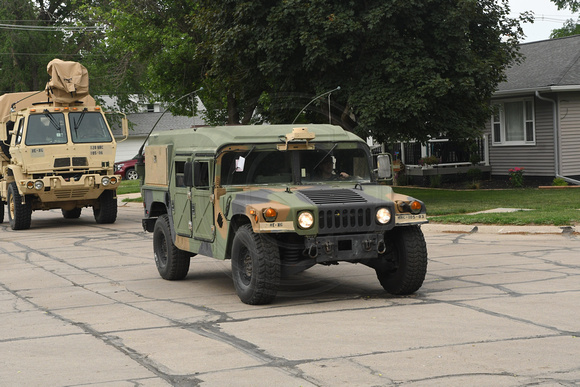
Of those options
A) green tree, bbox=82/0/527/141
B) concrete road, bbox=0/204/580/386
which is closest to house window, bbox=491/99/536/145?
green tree, bbox=82/0/527/141

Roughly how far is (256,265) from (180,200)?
252cm

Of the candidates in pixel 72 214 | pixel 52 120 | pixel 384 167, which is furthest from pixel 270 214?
pixel 72 214

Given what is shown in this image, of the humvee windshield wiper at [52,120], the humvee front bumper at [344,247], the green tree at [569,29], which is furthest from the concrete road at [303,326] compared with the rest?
the green tree at [569,29]

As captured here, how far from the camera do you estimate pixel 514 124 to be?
94.0 ft

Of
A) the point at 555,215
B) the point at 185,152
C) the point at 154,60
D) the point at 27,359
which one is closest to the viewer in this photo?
the point at 27,359

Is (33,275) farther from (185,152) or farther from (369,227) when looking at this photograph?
(369,227)

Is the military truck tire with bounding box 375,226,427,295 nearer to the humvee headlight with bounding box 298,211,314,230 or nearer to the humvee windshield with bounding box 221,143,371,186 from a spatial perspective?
the humvee windshield with bounding box 221,143,371,186

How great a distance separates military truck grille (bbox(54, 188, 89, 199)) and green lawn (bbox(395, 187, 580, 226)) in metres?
8.42

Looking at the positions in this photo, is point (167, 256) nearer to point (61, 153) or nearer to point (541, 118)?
point (61, 153)

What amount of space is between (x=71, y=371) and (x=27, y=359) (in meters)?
0.69

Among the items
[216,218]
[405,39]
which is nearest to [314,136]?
[216,218]

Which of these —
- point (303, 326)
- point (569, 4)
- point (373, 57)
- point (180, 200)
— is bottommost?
point (303, 326)

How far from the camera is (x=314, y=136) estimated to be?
10094 millimetres

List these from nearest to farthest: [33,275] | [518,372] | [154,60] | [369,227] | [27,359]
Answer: [518,372], [27,359], [369,227], [33,275], [154,60]
